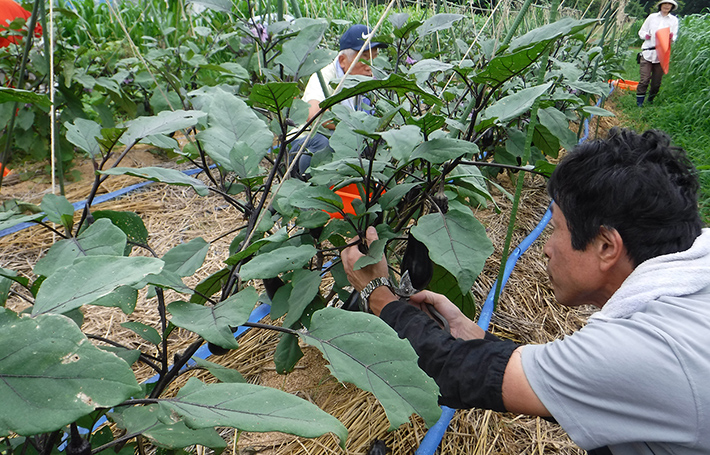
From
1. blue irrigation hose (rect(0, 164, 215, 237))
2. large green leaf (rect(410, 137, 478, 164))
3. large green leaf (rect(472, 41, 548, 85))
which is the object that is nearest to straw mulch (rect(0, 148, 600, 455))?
Answer: blue irrigation hose (rect(0, 164, 215, 237))

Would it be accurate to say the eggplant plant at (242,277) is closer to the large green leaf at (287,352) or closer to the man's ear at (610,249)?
the large green leaf at (287,352)

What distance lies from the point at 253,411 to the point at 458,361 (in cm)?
48

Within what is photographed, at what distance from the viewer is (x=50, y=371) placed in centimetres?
35

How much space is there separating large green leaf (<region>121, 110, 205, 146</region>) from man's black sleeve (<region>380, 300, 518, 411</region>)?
18.9 inches

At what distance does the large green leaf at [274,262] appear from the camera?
2.24 ft

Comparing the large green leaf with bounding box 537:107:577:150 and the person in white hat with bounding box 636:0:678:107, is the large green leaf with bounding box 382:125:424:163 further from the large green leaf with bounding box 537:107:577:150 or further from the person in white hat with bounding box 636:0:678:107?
the person in white hat with bounding box 636:0:678:107

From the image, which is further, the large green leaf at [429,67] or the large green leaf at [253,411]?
the large green leaf at [429,67]

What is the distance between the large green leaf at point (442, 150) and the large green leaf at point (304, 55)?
0.94ft

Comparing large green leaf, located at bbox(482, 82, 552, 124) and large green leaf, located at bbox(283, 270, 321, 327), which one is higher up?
large green leaf, located at bbox(482, 82, 552, 124)

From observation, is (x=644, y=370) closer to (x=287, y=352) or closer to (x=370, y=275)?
(x=370, y=275)

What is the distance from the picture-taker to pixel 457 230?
0.77 m

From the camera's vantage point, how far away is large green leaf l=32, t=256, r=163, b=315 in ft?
1.29

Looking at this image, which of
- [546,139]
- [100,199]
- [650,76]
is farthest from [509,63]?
[650,76]

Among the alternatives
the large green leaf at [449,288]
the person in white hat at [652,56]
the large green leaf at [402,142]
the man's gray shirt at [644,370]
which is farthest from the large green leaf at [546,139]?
the person in white hat at [652,56]
